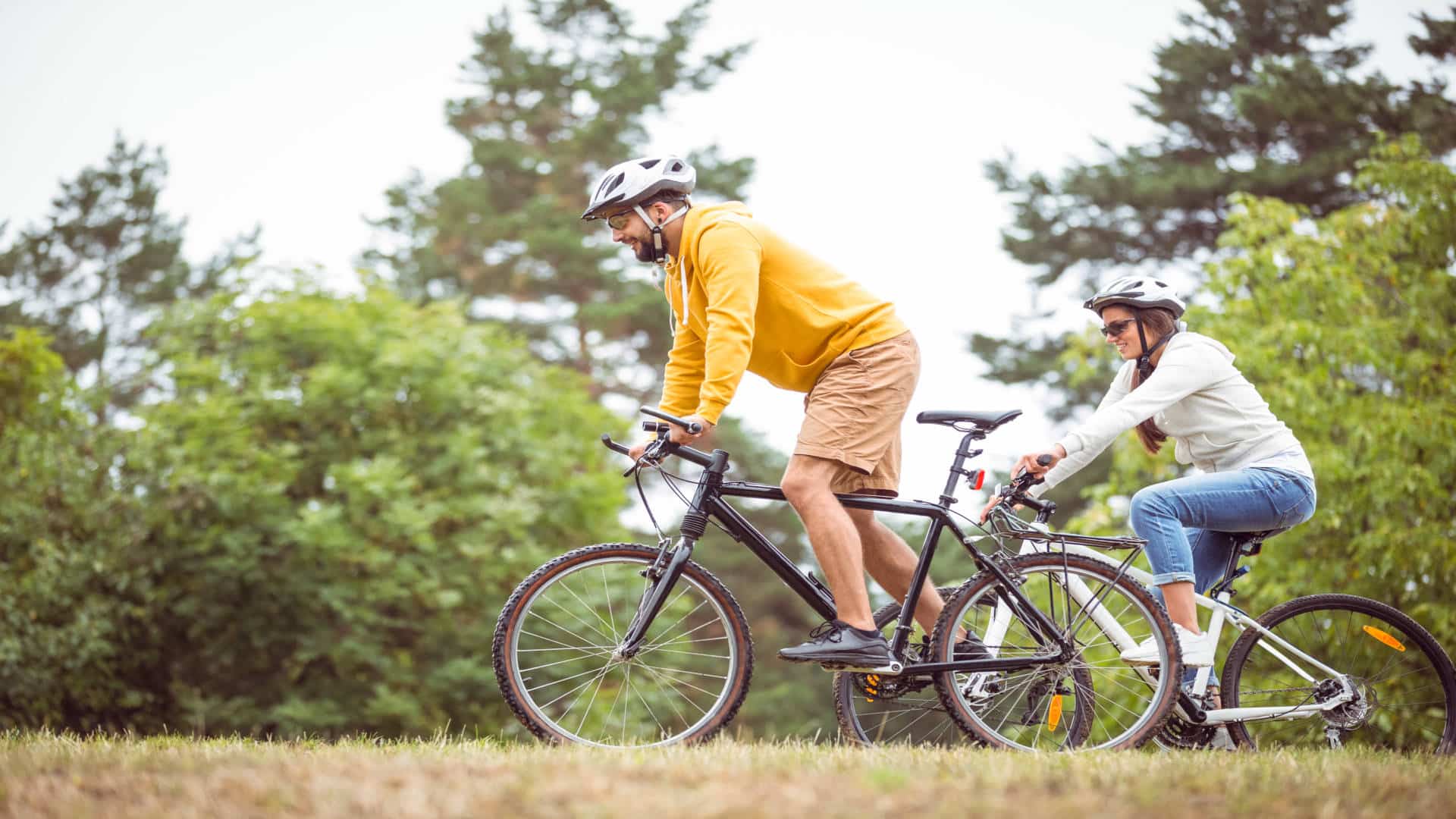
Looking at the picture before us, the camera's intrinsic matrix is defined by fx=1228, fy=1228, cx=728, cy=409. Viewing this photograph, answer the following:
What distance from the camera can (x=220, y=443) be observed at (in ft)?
53.6

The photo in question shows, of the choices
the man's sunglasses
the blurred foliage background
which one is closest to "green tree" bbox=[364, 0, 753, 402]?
the blurred foliage background

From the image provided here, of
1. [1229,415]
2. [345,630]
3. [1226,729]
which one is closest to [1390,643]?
[1226,729]

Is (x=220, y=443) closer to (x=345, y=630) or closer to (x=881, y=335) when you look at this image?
(x=345, y=630)

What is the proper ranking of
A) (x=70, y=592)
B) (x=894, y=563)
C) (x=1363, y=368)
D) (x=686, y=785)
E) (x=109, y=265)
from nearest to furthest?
1. (x=686, y=785)
2. (x=894, y=563)
3. (x=1363, y=368)
4. (x=70, y=592)
5. (x=109, y=265)

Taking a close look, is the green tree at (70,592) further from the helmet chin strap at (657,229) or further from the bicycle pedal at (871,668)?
the bicycle pedal at (871,668)

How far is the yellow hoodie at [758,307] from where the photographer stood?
4.32m

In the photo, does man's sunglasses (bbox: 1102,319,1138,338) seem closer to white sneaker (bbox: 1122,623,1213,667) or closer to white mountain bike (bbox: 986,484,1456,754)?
white mountain bike (bbox: 986,484,1456,754)

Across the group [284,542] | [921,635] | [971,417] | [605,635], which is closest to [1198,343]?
[971,417]

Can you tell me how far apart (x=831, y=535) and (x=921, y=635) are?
2.12 ft

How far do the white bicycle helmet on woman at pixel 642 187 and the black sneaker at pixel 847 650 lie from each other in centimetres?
154

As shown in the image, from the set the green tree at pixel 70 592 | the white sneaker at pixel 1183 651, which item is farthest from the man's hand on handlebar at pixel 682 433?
the green tree at pixel 70 592

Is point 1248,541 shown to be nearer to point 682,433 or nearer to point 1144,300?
point 1144,300

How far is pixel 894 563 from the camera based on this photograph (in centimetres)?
473

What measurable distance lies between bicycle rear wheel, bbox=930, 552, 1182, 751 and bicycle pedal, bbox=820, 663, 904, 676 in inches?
6.1
